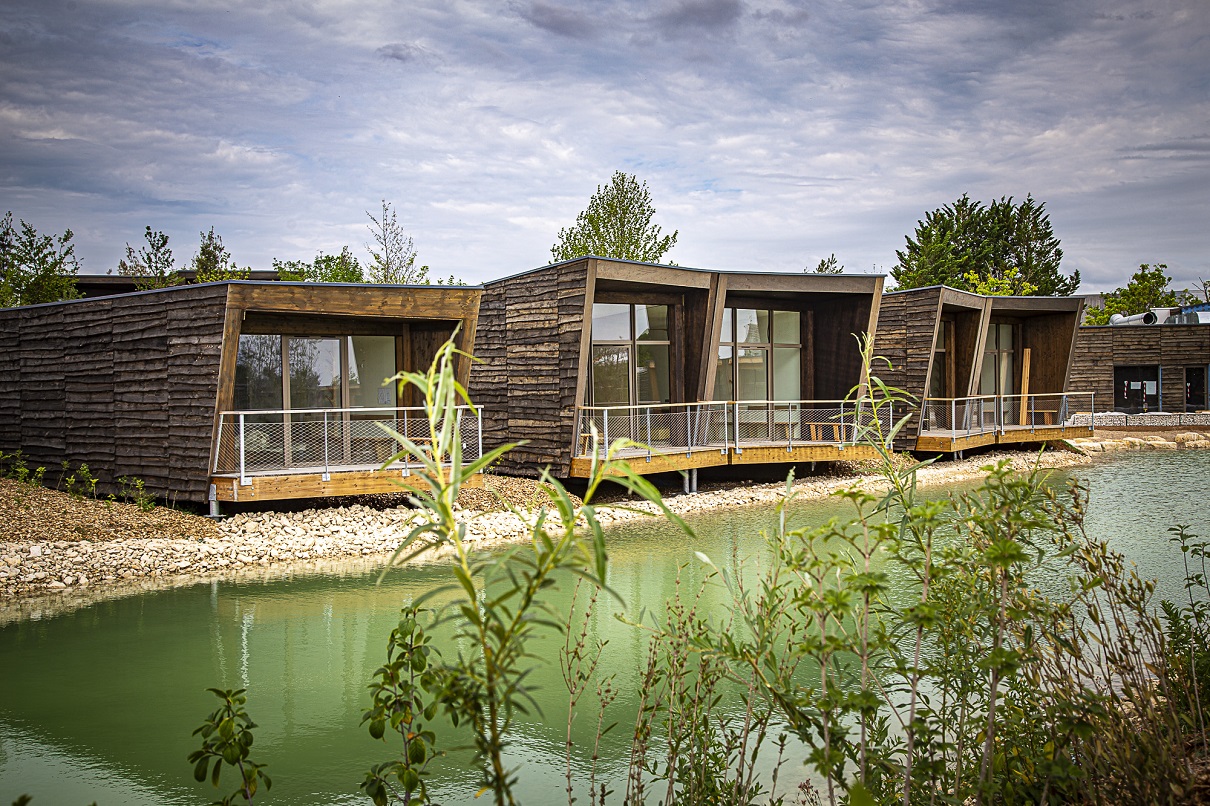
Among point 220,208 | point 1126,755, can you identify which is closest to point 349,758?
point 1126,755

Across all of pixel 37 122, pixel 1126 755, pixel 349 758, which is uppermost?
pixel 37 122

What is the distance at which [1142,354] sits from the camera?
3083 centimetres

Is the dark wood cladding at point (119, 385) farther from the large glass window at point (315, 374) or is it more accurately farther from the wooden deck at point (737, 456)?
the wooden deck at point (737, 456)

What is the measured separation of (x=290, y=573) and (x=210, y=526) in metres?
2.07

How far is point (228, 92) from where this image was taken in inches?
1651

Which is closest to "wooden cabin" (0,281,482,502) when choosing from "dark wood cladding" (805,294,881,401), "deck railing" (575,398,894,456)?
"deck railing" (575,398,894,456)

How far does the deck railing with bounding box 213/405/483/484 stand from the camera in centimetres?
1185

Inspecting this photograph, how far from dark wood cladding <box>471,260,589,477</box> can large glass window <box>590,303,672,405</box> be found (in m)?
1.38

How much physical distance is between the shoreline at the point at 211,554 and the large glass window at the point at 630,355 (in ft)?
10.9

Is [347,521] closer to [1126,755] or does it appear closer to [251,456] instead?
[251,456]

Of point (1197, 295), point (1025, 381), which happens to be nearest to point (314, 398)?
point (1025, 381)

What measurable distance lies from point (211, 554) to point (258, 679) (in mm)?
4507

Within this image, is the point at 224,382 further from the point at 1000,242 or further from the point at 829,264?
the point at 1000,242

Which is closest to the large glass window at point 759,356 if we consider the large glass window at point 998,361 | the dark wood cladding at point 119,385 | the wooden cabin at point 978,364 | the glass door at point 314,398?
the wooden cabin at point 978,364
